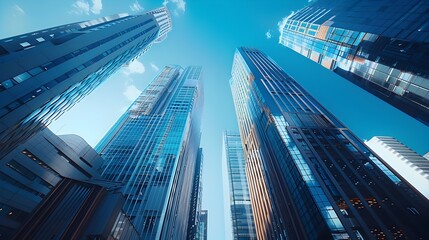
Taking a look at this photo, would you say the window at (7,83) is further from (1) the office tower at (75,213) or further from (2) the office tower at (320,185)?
(2) the office tower at (320,185)

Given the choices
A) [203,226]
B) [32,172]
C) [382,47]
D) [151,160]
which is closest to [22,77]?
[32,172]

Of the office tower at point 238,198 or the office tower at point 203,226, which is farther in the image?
the office tower at point 203,226

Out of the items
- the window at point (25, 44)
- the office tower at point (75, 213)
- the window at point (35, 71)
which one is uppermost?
the window at point (25, 44)

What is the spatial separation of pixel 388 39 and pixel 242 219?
78474mm

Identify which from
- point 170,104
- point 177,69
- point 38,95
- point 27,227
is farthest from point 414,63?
point 177,69

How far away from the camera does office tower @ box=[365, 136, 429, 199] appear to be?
334ft

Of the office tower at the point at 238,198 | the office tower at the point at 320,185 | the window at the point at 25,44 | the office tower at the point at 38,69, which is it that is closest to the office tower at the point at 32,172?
the office tower at the point at 38,69

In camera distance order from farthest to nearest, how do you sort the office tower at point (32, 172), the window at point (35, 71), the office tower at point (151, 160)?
the office tower at point (151, 160), the office tower at point (32, 172), the window at point (35, 71)

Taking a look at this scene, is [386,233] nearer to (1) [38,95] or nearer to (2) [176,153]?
(1) [38,95]

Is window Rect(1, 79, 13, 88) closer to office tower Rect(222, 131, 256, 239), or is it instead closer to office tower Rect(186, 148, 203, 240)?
office tower Rect(222, 131, 256, 239)

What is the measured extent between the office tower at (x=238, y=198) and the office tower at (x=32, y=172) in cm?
6317

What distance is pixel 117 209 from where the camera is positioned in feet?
62.5

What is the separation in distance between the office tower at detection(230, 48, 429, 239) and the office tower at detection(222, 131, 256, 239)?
12753 millimetres

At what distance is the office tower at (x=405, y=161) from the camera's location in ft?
334
